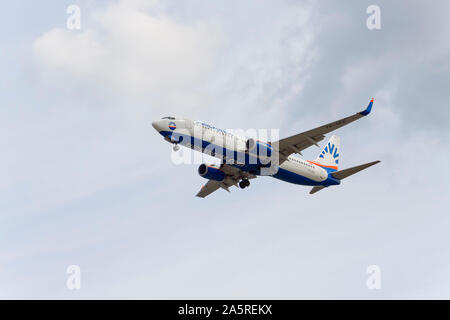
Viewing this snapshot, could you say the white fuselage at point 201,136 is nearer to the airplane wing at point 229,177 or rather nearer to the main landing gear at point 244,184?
the airplane wing at point 229,177

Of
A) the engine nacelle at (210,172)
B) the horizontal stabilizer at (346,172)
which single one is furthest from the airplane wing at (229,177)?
the horizontal stabilizer at (346,172)

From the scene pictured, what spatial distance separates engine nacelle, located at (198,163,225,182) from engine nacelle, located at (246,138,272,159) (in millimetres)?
7496

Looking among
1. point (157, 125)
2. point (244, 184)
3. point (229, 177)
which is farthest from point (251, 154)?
point (157, 125)

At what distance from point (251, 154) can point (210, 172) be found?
741cm

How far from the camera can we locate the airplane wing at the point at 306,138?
58044 mm

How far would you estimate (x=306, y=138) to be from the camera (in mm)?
62531

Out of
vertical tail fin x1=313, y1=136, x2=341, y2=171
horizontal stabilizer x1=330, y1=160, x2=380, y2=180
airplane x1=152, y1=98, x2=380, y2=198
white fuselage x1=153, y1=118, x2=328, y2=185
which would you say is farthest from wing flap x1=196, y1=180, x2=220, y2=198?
horizontal stabilizer x1=330, y1=160, x2=380, y2=180

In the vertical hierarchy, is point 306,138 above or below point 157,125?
below

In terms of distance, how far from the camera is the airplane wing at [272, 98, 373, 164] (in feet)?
190

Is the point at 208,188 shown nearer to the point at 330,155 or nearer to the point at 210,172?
the point at 210,172
